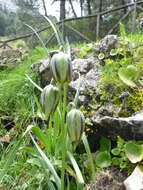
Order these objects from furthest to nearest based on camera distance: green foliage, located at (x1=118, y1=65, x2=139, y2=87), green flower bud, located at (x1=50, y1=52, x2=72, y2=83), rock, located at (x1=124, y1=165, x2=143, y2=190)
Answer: green foliage, located at (x1=118, y1=65, x2=139, y2=87), rock, located at (x1=124, y1=165, x2=143, y2=190), green flower bud, located at (x1=50, y1=52, x2=72, y2=83)

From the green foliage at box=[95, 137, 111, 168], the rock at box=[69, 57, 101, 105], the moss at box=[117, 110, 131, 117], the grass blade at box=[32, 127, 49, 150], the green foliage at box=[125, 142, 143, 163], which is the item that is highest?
the rock at box=[69, 57, 101, 105]

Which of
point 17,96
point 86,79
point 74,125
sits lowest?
point 17,96

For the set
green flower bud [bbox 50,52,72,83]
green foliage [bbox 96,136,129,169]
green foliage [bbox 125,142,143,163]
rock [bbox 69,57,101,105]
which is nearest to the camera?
green flower bud [bbox 50,52,72,83]

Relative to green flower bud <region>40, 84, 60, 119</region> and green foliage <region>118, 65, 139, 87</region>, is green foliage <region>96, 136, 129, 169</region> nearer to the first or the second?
green foliage <region>118, 65, 139, 87</region>

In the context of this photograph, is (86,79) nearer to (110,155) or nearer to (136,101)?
(136,101)

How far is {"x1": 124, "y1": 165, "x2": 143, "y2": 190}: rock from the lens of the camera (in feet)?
2.97

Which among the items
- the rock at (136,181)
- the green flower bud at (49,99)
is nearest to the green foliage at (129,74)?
the rock at (136,181)

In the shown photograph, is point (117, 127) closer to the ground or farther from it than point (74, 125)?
closer to the ground

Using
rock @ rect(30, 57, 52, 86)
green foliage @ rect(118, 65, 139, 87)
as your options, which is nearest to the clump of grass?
rock @ rect(30, 57, 52, 86)

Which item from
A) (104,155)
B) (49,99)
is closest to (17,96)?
(104,155)

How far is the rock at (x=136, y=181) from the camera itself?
905 mm

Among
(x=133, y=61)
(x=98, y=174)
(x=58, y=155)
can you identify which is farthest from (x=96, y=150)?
(x=133, y=61)

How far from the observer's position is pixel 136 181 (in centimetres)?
93

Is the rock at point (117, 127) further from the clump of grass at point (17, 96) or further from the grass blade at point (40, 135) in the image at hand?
the clump of grass at point (17, 96)
